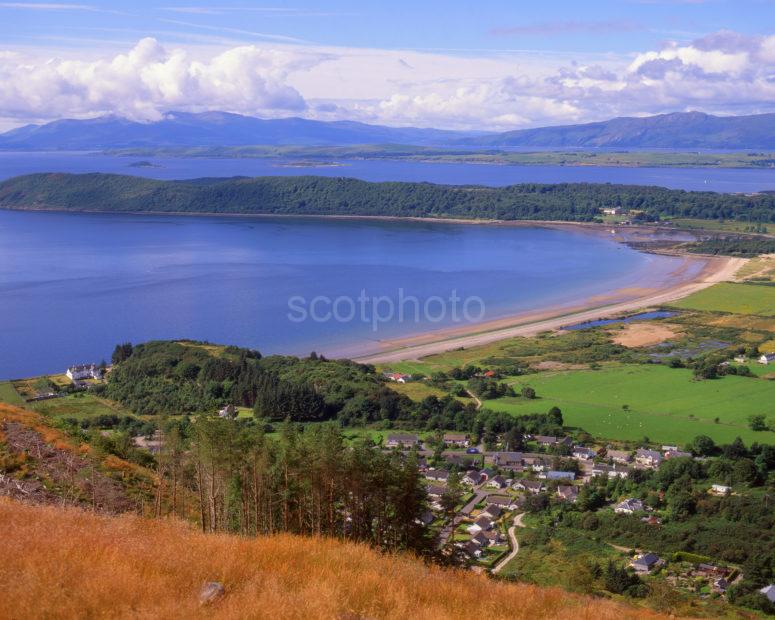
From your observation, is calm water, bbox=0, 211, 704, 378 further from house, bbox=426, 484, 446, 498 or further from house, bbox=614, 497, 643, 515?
house, bbox=614, 497, 643, 515

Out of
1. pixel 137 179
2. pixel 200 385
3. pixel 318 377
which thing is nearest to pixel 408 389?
pixel 318 377

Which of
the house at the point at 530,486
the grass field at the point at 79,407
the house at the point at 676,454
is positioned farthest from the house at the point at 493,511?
the grass field at the point at 79,407

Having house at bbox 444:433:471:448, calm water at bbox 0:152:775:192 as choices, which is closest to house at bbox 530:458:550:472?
house at bbox 444:433:471:448

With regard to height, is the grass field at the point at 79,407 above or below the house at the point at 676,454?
below

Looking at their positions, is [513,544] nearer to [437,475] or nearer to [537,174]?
[437,475]

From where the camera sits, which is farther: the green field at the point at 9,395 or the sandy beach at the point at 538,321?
the sandy beach at the point at 538,321

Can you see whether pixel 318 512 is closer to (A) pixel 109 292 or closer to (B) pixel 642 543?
(B) pixel 642 543

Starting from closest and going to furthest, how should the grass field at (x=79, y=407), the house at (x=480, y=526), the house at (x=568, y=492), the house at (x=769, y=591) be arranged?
the house at (x=769, y=591), the house at (x=480, y=526), the house at (x=568, y=492), the grass field at (x=79, y=407)

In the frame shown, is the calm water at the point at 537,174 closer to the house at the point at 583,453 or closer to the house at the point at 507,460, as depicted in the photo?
the house at the point at 583,453

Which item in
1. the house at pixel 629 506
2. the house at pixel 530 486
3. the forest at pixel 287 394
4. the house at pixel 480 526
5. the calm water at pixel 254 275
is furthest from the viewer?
the calm water at pixel 254 275
